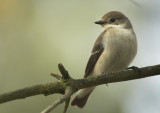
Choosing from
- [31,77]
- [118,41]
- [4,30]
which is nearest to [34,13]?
[4,30]

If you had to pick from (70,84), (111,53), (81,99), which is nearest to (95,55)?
(111,53)

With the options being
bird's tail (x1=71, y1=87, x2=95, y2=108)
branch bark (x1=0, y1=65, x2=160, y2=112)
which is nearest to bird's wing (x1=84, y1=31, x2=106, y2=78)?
bird's tail (x1=71, y1=87, x2=95, y2=108)

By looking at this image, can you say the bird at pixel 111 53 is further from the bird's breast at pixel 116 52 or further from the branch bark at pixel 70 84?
the branch bark at pixel 70 84

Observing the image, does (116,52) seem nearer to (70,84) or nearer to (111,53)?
(111,53)

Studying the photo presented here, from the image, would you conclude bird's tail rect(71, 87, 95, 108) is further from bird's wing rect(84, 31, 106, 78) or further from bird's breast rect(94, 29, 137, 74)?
bird's breast rect(94, 29, 137, 74)

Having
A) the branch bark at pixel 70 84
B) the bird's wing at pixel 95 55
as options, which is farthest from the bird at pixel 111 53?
the branch bark at pixel 70 84

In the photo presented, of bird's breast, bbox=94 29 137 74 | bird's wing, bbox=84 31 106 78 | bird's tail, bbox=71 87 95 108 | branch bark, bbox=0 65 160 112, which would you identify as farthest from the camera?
bird's tail, bbox=71 87 95 108

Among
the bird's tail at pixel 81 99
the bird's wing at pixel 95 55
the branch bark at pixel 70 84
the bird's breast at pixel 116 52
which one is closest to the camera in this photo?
the branch bark at pixel 70 84

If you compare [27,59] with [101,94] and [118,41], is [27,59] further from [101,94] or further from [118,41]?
[118,41]

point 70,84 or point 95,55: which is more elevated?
point 70,84
